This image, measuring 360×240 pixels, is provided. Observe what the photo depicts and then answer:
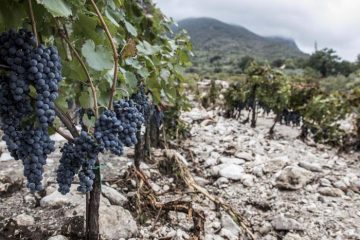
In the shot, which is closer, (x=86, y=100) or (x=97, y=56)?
(x=97, y=56)

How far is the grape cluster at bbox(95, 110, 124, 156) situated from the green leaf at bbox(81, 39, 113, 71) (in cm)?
22

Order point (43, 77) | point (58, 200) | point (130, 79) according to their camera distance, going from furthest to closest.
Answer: point (58, 200) < point (130, 79) < point (43, 77)

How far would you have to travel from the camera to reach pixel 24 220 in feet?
10.8

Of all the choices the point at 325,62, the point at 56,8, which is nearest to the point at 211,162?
the point at 56,8

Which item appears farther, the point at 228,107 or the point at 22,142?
the point at 228,107

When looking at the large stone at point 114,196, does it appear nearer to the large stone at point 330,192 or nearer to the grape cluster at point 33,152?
the grape cluster at point 33,152

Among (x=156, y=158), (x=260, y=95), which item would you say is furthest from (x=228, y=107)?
(x=156, y=158)

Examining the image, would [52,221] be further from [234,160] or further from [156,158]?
[234,160]

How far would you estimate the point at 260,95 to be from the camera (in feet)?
32.2

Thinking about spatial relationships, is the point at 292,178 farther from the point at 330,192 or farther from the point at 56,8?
the point at 56,8

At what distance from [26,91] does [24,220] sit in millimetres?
1908

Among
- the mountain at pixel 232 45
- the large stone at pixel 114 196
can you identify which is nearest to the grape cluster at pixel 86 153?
the large stone at pixel 114 196

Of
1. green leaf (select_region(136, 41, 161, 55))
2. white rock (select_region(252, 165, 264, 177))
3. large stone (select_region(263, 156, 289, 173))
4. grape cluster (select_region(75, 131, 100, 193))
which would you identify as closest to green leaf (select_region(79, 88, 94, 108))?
grape cluster (select_region(75, 131, 100, 193))

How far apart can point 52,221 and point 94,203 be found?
761mm
